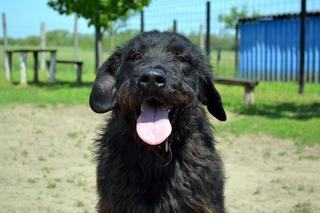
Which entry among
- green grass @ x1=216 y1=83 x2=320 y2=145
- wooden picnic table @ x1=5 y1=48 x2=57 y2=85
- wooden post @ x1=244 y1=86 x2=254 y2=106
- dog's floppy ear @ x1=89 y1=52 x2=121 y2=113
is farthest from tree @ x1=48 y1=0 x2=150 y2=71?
dog's floppy ear @ x1=89 y1=52 x2=121 y2=113

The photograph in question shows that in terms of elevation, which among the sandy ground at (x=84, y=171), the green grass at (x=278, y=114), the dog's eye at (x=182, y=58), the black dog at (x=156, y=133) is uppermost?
the dog's eye at (x=182, y=58)

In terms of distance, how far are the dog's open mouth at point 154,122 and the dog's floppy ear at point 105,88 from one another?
0.49 metres

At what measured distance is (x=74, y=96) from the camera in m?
15.0

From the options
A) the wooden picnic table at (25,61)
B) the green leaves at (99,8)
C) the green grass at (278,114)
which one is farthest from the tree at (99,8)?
the green grass at (278,114)

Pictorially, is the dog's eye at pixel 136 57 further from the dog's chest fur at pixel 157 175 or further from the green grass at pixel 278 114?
the green grass at pixel 278 114

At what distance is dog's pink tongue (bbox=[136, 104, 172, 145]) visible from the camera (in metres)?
3.43

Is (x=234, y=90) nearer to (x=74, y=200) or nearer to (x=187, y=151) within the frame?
(x=74, y=200)

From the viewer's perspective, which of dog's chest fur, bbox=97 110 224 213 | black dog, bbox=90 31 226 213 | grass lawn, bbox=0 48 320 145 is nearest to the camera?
black dog, bbox=90 31 226 213

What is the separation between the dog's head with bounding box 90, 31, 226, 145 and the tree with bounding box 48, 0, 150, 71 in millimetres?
14870

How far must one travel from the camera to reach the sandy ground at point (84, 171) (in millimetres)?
5832

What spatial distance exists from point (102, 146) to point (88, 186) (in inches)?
103

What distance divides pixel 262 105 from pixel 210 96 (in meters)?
9.40

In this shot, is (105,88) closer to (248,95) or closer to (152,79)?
(152,79)

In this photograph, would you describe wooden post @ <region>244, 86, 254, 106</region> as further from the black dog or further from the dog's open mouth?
the dog's open mouth
